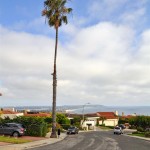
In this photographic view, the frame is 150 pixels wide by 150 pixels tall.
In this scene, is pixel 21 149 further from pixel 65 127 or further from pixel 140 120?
pixel 140 120

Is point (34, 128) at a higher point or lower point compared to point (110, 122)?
lower

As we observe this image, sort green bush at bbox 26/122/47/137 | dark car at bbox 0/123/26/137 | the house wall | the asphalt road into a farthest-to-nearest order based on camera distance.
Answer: the house wall
green bush at bbox 26/122/47/137
dark car at bbox 0/123/26/137
the asphalt road

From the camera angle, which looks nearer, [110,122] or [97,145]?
[97,145]

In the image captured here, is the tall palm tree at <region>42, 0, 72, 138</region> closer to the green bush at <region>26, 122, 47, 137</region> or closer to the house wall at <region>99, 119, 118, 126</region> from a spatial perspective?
the green bush at <region>26, 122, 47, 137</region>

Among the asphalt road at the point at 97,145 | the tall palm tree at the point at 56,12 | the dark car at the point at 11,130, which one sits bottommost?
the asphalt road at the point at 97,145

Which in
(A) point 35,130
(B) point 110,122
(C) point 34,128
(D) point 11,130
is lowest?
(D) point 11,130

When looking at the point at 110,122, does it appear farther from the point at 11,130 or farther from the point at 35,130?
the point at 11,130

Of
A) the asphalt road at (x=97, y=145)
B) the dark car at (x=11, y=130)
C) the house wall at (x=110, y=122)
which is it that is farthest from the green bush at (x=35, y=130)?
the house wall at (x=110, y=122)

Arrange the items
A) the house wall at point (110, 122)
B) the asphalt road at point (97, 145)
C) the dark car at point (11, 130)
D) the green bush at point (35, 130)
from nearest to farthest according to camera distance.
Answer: the asphalt road at point (97, 145), the dark car at point (11, 130), the green bush at point (35, 130), the house wall at point (110, 122)

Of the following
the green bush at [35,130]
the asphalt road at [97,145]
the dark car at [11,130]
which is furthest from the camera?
the green bush at [35,130]

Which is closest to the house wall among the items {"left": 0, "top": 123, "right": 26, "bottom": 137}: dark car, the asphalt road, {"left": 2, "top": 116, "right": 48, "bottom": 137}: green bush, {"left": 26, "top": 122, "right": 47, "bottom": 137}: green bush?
{"left": 2, "top": 116, "right": 48, "bottom": 137}: green bush

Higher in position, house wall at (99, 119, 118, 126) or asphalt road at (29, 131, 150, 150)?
house wall at (99, 119, 118, 126)

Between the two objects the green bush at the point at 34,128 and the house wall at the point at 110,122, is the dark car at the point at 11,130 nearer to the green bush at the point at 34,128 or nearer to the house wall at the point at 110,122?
the green bush at the point at 34,128

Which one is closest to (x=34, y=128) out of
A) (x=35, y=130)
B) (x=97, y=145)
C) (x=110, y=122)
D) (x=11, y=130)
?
(x=35, y=130)
